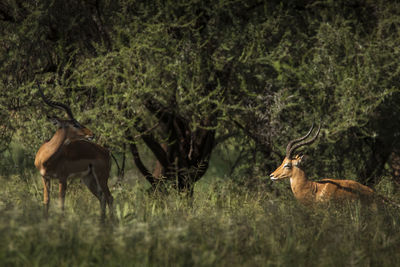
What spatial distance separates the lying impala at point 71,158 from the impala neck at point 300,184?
2.38 metres

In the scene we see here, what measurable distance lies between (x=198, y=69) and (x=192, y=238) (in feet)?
14.2

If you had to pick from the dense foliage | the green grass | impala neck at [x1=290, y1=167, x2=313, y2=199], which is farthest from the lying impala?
impala neck at [x1=290, y1=167, x2=313, y2=199]

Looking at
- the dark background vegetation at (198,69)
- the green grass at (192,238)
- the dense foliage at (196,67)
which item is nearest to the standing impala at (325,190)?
the green grass at (192,238)

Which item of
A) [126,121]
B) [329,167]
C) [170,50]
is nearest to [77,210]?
[126,121]

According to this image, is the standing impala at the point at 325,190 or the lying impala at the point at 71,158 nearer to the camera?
the lying impala at the point at 71,158

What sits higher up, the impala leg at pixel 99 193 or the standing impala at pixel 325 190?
the impala leg at pixel 99 193

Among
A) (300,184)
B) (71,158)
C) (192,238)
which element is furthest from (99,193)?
(300,184)

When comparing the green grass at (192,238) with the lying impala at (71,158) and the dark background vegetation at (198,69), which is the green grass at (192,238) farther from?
the dark background vegetation at (198,69)

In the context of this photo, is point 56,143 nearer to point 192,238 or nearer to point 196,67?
point 192,238

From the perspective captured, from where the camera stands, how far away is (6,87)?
31.2 ft

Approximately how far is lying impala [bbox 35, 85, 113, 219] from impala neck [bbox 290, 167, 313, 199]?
238 centimetres

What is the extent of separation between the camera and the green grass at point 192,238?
497cm

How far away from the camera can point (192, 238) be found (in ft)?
17.9

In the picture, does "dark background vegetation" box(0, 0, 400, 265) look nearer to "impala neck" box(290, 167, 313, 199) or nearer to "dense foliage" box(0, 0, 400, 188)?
"dense foliage" box(0, 0, 400, 188)
